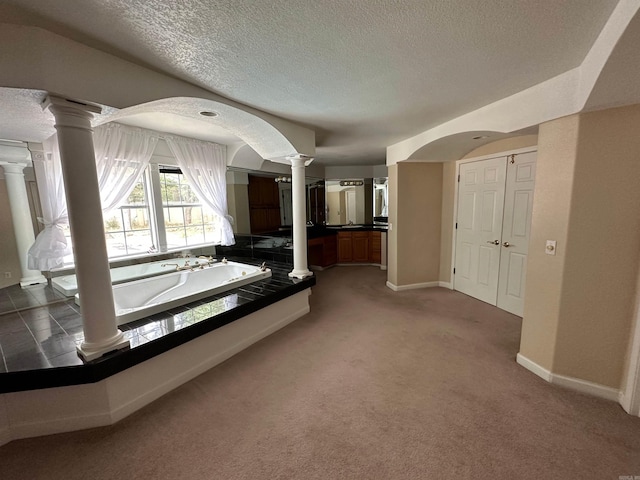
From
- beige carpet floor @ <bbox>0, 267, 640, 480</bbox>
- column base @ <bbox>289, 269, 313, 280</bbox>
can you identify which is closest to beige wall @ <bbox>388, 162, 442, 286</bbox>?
column base @ <bbox>289, 269, 313, 280</bbox>

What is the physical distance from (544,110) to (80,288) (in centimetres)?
342

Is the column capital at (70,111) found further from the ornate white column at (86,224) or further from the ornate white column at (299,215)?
the ornate white column at (299,215)

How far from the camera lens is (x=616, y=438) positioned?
1497 mm

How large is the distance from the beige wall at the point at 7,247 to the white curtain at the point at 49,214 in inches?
6.3

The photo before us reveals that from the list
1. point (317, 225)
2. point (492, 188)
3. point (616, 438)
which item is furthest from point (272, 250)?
point (616, 438)

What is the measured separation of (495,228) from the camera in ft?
10.8

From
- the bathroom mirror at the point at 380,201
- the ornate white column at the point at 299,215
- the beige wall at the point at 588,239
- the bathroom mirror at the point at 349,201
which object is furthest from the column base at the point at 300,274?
the bathroom mirror at the point at 380,201

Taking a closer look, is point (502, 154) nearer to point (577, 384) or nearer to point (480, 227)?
point (480, 227)

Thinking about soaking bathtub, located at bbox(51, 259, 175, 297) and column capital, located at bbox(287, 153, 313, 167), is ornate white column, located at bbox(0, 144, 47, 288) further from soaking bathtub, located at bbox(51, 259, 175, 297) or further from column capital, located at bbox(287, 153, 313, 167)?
column capital, located at bbox(287, 153, 313, 167)

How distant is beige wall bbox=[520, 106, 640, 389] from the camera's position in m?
1.65

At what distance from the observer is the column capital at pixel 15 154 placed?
2338 millimetres

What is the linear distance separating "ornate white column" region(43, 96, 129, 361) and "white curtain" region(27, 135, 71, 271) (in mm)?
1508

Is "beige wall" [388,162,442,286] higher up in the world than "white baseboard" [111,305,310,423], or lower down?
higher up

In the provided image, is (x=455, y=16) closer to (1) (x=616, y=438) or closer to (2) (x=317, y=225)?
(1) (x=616, y=438)
